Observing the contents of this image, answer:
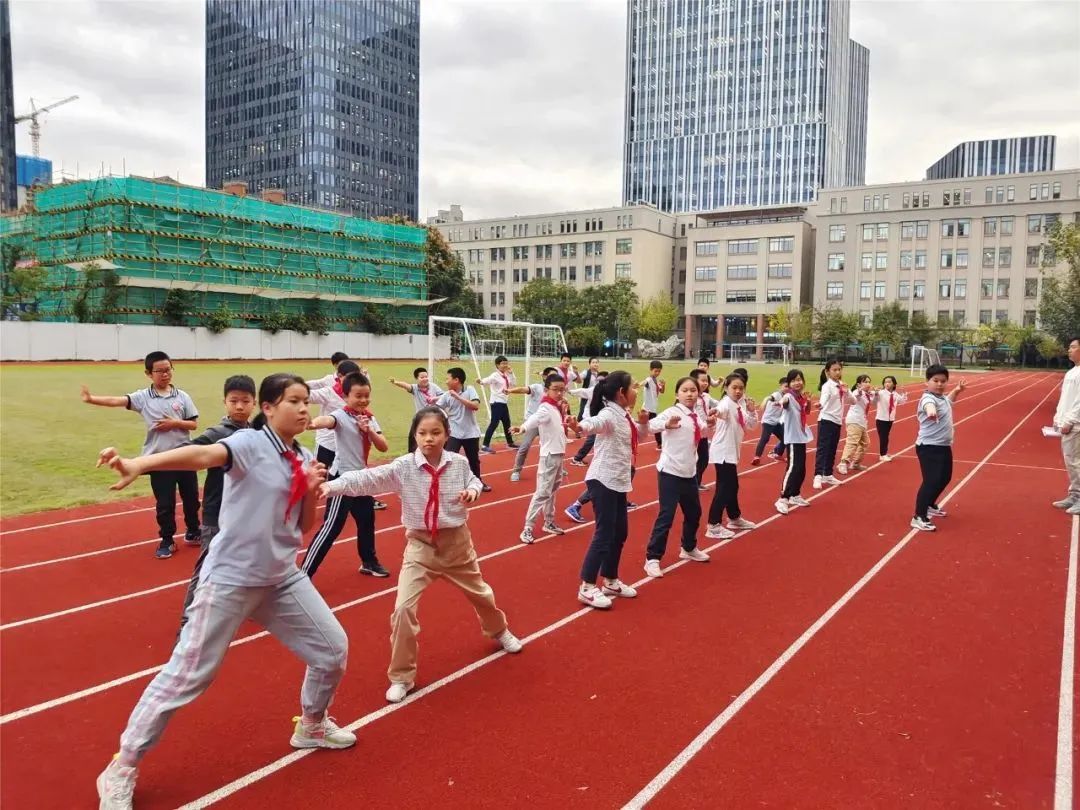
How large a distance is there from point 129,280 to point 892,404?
43392 mm

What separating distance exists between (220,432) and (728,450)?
5056mm

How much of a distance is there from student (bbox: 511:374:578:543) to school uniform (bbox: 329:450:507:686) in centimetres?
337

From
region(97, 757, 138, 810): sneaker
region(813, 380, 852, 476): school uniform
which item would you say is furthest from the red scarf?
region(813, 380, 852, 476): school uniform

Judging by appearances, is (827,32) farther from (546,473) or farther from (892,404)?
(546,473)

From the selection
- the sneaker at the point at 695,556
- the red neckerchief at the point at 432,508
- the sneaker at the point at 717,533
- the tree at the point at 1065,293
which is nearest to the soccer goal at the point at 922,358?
the tree at the point at 1065,293

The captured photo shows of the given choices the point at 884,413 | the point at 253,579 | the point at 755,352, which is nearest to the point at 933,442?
the point at 884,413

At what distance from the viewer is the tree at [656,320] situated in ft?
258

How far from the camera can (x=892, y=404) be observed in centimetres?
1441

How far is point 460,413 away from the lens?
34.1ft

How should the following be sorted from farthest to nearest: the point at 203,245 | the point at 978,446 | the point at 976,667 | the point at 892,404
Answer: the point at 203,245 → the point at 978,446 → the point at 892,404 → the point at 976,667

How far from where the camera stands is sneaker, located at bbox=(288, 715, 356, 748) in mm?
3863

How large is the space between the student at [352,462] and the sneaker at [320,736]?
2102 millimetres

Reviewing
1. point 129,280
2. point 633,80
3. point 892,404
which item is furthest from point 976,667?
point 633,80

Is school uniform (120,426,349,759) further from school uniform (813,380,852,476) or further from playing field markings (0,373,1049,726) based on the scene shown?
school uniform (813,380,852,476)
